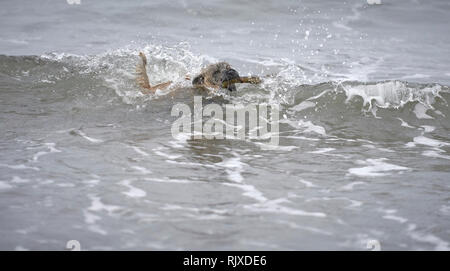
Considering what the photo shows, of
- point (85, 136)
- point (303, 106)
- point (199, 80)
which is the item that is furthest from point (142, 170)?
point (303, 106)

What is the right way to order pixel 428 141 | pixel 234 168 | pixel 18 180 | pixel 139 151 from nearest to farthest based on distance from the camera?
pixel 18 180 → pixel 234 168 → pixel 139 151 → pixel 428 141

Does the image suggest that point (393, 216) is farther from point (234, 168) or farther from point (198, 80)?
point (198, 80)

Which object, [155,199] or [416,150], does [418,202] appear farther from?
[155,199]

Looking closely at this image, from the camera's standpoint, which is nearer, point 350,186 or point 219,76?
point 350,186

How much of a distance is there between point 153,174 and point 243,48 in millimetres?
6090

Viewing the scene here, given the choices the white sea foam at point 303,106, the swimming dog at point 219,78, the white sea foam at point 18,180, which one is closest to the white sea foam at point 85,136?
the white sea foam at point 18,180

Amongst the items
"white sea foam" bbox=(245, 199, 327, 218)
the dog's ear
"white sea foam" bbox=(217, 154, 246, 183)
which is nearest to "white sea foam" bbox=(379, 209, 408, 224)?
"white sea foam" bbox=(245, 199, 327, 218)

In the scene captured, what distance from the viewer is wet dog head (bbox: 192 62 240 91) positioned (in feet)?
Answer: 21.7

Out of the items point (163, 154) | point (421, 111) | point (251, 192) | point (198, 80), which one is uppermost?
point (198, 80)

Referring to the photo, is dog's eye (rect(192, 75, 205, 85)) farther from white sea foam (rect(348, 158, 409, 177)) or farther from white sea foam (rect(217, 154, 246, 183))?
white sea foam (rect(348, 158, 409, 177))

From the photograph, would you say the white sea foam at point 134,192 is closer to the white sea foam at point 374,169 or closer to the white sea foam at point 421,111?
the white sea foam at point 374,169

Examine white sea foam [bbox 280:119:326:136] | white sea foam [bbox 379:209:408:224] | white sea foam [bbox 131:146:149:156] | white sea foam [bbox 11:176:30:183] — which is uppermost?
white sea foam [bbox 280:119:326:136]

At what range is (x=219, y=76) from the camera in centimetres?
665

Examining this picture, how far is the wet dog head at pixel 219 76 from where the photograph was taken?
6.62 meters
